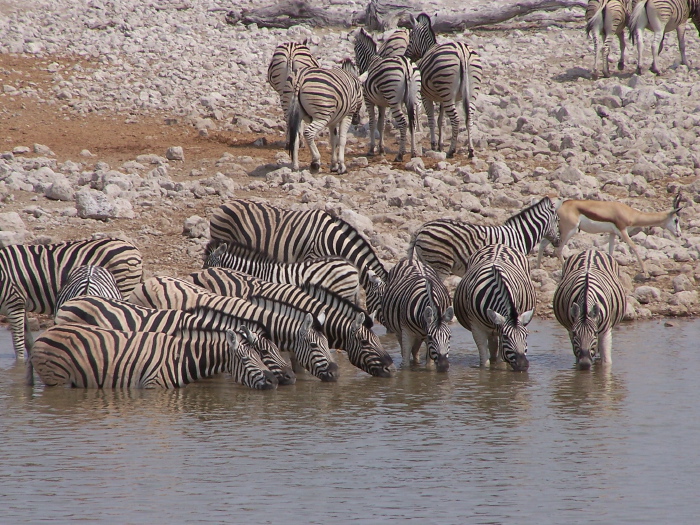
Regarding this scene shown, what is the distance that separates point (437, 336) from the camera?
10.0 meters

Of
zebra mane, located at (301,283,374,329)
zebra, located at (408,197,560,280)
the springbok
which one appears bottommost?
zebra mane, located at (301,283,374,329)

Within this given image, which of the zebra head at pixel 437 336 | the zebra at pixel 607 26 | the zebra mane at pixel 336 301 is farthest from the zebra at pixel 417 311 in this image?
the zebra at pixel 607 26

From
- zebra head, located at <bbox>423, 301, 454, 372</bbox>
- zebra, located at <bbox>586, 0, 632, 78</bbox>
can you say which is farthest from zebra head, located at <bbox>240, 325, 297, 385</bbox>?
zebra, located at <bbox>586, 0, 632, 78</bbox>

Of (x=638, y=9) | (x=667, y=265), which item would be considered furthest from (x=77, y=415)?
(x=638, y=9)

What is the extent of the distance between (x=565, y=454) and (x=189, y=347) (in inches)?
138

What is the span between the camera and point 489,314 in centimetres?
1002

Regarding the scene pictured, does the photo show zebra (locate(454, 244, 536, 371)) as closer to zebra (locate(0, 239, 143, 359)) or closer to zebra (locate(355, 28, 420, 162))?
zebra (locate(0, 239, 143, 359))

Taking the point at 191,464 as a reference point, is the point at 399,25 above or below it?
above

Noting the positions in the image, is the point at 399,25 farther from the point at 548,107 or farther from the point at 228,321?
the point at 228,321

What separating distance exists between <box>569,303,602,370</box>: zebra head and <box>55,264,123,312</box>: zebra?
14.0 feet

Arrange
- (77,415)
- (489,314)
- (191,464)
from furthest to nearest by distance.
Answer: (489,314)
(77,415)
(191,464)

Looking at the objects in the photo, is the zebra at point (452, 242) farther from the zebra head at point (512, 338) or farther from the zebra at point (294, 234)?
the zebra head at point (512, 338)

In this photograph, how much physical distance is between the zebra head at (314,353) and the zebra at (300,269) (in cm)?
104

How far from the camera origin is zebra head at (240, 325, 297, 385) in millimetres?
9445
